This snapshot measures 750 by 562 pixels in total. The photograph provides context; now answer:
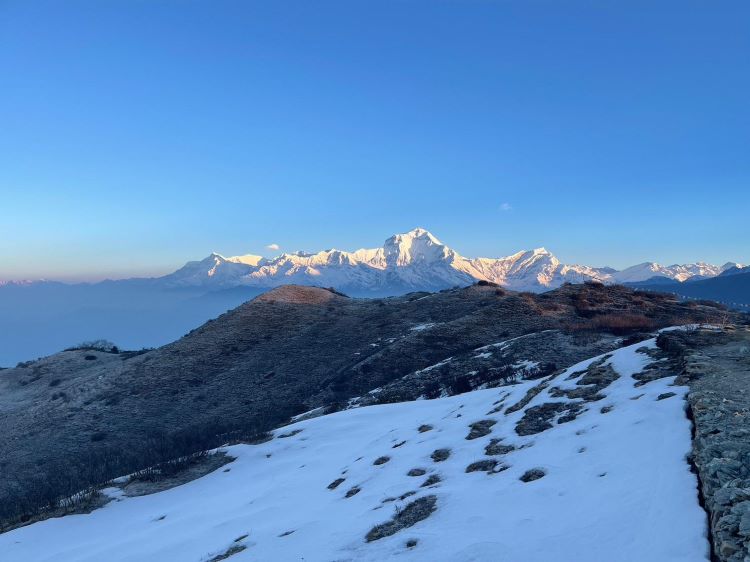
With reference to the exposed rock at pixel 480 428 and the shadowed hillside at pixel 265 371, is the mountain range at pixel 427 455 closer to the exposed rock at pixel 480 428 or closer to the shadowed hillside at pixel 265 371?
the exposed rock at pixel 480 428

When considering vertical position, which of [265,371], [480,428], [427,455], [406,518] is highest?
[406,518]

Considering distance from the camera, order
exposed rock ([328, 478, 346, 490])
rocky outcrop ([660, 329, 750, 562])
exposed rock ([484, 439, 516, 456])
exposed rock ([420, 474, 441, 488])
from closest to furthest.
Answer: rocky outcrop ([660, 329, 750, 562])
exposed rock ([420, 474, 441, 488])
exposed rock ([484, 439, 516, 456])
exposed rock ([328, 478, 346, 490])

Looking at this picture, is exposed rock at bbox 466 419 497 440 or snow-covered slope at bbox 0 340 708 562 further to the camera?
exposed rock at bbox 466 419 497 440

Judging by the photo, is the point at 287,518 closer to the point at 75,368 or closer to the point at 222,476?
the point at 222,476

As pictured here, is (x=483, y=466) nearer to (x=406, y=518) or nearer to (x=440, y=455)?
(x=440, y=455)

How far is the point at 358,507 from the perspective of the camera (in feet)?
42.1

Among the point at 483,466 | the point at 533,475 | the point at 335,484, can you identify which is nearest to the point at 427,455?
the point at 483,466

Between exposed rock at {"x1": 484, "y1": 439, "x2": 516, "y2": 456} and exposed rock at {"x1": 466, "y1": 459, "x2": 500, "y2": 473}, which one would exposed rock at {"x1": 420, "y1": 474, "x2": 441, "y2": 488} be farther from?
exposed rock at {"x1": 484, "y1": 439, "x2": 516, "y2": 456}

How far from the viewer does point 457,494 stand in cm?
1151

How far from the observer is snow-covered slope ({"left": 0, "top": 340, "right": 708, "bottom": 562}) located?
8156 millimetres

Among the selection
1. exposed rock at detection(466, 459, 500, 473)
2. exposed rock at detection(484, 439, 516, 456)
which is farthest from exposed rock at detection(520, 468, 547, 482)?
exposed rock at detection(484, 439, 516, 456)

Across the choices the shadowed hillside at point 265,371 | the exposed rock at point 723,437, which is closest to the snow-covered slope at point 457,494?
the exposed rock at point 723,437

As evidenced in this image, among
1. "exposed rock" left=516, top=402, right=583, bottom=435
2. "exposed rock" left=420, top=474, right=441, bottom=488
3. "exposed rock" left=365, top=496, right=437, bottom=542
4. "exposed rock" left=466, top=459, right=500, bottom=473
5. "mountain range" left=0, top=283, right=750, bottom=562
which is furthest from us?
"exposed rock" left=516, top=402, right=583, bottom=435

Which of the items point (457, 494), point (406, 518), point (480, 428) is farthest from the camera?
point (480, 428)
